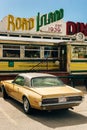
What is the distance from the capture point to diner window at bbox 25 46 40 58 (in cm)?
1930

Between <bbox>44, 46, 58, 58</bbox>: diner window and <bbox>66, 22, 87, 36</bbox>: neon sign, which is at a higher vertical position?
<bbox>66, 22, 87, 36</bbox>: neon sign

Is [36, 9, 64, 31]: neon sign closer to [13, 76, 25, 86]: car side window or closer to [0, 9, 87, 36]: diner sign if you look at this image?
[0, 9, 87, 36]: diner sign

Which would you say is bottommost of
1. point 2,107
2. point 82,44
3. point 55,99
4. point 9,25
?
point 2,107

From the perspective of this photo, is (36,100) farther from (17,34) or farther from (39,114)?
(17,34)

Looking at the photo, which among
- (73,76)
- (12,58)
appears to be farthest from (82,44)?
(12,58)

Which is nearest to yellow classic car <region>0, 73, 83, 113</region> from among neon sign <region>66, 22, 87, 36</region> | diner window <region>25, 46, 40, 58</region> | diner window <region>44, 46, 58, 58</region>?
diner window <region>25, 46, 40, 58</region>

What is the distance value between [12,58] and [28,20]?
7892mm

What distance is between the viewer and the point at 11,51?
1867 cm

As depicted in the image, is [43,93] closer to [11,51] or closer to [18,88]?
[18,88]

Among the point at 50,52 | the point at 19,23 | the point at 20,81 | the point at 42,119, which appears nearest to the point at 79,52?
the point at 50,52

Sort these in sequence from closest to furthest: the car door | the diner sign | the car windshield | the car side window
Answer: the car windshield < the car door < the car side window < the diner sign

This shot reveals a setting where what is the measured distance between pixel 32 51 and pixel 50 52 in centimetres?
145

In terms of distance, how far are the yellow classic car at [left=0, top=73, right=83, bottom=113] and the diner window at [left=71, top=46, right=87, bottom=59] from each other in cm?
919

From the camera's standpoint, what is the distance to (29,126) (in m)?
8.30
